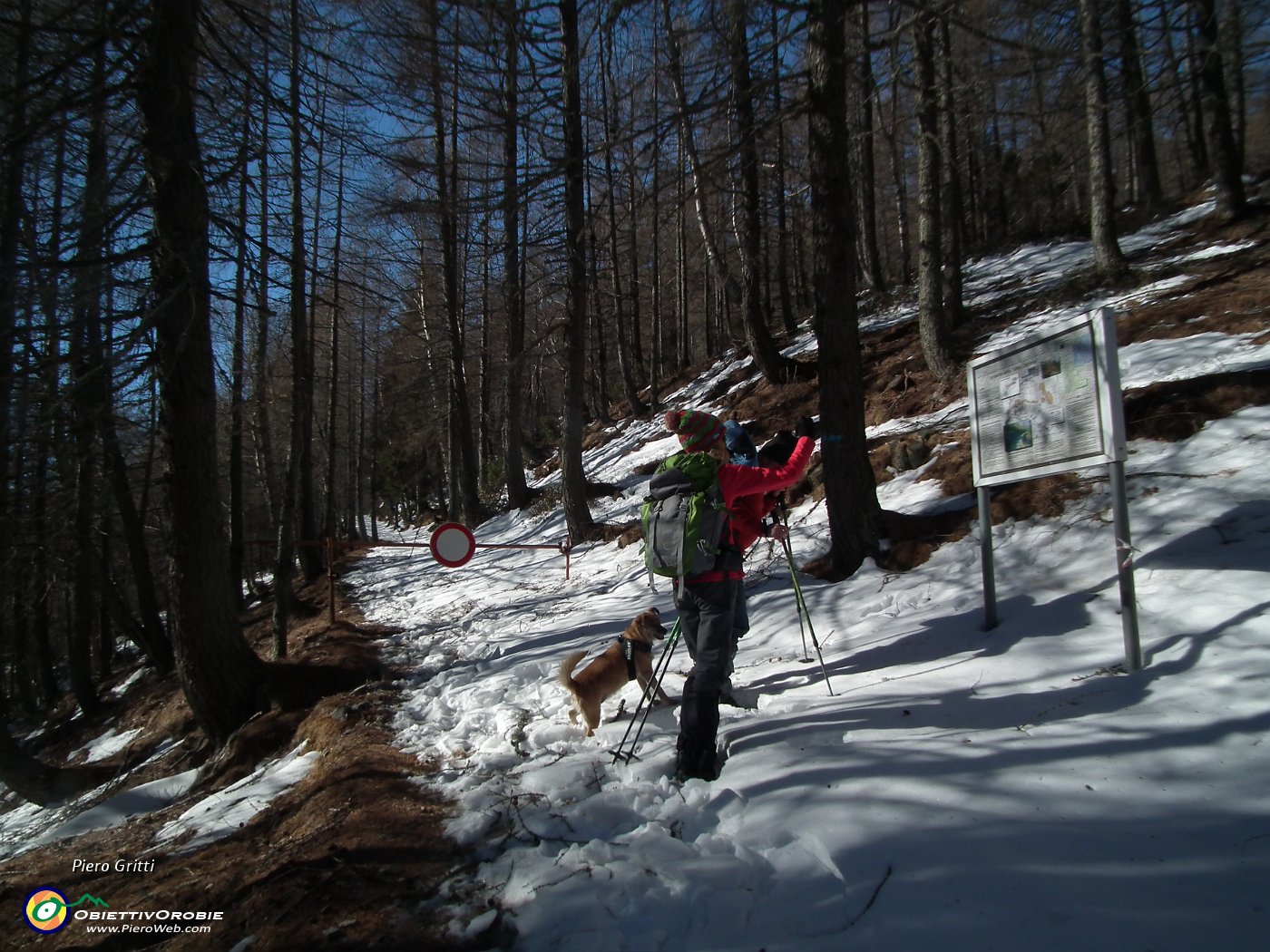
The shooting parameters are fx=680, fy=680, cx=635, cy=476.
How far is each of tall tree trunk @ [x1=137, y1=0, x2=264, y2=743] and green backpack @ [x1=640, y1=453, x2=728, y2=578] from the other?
445 centimetres

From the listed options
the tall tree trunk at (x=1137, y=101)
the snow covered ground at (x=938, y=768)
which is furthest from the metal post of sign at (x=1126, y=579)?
the tall tree trunk at (x=1137, y=101)

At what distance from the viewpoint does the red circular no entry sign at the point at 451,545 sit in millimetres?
8117

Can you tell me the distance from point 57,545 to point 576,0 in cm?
1157

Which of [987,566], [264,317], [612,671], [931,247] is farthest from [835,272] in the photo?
[264,317]

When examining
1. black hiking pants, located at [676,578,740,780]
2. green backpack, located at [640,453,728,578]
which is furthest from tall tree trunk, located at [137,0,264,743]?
black hiking pants, located at [676,578,740,780]

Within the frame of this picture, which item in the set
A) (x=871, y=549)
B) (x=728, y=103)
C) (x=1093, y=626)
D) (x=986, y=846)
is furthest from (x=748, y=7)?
(x=986, y=846)

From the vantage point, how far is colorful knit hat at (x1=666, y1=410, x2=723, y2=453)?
3.99m

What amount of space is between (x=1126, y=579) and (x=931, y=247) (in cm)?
845

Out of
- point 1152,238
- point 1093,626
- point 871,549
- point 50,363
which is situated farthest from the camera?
point 1152,238

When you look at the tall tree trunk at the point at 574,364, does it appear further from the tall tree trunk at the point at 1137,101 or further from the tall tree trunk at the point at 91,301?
the tall tree trunk at the point at 1137,101

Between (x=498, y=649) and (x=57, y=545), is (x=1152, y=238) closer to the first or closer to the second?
(x=498, y=649)

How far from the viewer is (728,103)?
5.91 m

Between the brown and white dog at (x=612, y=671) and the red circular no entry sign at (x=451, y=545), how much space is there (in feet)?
12.4

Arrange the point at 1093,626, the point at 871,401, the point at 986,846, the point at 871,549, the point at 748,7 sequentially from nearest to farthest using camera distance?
the point at 986,846
the point at 1093,626
the point at 748,7
the point at 871,549
the point at 871,401
